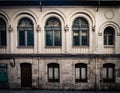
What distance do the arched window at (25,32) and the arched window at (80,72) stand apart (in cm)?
490

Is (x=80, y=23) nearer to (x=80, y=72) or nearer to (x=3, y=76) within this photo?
(x=80, y=72)

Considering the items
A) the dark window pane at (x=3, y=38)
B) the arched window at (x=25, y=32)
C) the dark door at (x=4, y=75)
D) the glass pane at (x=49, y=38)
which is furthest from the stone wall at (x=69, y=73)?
the dark window pane at (x=3, y=38)

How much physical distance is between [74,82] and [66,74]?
42.1 inches

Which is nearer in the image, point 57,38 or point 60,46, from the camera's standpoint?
point 60,46

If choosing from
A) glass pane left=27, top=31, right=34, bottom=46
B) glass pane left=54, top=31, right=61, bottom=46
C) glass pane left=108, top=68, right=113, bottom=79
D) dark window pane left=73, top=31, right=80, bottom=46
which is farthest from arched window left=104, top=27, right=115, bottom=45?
glass pane left=27, top=31, right=34, bottom=46

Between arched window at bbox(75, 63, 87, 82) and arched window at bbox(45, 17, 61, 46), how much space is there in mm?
2833

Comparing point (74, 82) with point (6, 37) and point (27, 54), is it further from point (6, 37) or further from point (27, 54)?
point (6, 37)

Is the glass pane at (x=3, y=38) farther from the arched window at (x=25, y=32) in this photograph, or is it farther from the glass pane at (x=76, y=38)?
the glass pane at (x=76, y=38)

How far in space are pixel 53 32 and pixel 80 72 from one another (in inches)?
181

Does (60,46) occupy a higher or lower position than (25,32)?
lower

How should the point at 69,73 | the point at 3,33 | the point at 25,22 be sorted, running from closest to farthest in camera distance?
the point at 69,73, the point at 25,22, the point at 3,33

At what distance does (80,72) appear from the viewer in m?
19.7

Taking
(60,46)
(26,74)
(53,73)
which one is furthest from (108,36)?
(26,74)

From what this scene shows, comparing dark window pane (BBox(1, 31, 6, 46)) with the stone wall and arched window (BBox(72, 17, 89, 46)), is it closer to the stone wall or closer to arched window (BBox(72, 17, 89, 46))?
the stone wall
